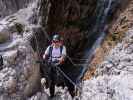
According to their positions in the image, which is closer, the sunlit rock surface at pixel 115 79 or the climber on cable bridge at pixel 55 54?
the sunlit rock surface at pixel 115 79

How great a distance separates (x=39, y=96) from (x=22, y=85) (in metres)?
0.72

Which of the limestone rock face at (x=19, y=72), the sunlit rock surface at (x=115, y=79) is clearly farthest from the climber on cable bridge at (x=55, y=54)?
the sunlit rock surface at (x=115, y=79)

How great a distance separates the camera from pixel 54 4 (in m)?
13.7

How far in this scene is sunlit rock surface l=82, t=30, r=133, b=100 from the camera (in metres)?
7.16

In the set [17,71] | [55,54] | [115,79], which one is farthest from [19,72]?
[115,79]

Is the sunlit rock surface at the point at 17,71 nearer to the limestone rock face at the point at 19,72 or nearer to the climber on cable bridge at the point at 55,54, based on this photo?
the limestone rock face at the point at 19,72

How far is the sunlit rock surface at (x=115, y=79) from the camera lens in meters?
7.16

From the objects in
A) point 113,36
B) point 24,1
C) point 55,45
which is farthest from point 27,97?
point 24,1

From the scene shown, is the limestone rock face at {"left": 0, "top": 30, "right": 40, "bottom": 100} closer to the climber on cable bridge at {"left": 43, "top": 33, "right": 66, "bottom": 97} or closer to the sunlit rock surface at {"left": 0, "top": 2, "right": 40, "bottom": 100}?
the sunlit rock surface at {"left": 0, "top": 2, "right": 40, "bottom": 100}

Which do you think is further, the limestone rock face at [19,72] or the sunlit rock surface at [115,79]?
the limestone rock face at [19,72]

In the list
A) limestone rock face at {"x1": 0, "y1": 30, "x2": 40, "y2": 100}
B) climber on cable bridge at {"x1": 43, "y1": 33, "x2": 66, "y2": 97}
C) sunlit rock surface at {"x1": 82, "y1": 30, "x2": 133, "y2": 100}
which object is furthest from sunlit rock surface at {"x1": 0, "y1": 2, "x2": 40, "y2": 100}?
sunlit rock surface at {"x1": 82, "y1": 30, "x2": 133, "y2": 100}

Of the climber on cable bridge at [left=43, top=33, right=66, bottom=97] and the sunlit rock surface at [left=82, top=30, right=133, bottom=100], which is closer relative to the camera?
the sunlit rock surface at [left=82, top=30, right=133, bottom=100]

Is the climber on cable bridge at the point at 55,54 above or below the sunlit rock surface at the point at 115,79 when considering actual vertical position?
above

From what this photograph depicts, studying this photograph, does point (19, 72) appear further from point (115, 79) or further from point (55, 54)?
point (115, 79)
